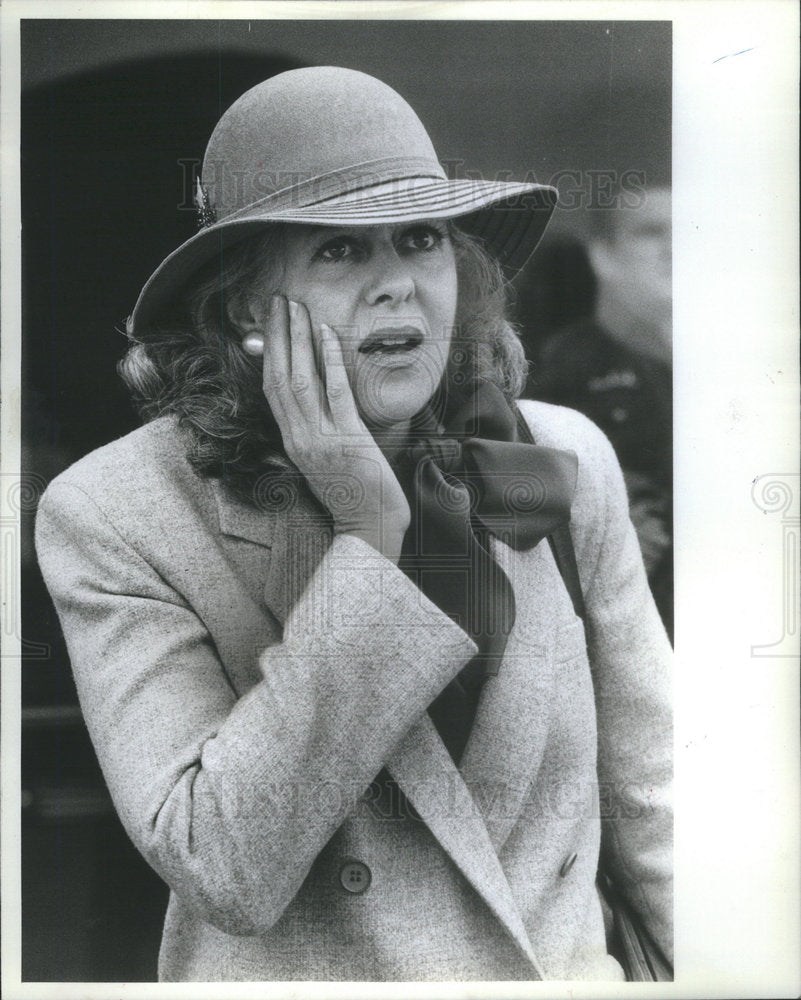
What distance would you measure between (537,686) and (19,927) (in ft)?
5.14

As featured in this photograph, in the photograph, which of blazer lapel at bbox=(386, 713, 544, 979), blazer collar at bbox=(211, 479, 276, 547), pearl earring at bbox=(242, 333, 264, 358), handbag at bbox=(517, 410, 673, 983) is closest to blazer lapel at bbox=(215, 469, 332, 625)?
blazer collar at bbox=(211, 479, 276, 547)

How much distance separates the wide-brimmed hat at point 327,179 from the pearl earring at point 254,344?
0.23 meters

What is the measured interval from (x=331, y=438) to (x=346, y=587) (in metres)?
0.37

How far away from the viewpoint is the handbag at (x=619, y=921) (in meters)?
2.83

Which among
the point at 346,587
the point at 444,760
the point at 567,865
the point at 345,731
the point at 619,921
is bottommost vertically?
the point at 619,921

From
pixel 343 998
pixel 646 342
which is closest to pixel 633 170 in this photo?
pixel 646 342

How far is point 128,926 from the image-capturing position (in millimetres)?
2814

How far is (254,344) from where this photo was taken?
269cm

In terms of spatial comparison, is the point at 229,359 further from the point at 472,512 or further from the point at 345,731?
the point at 345,731

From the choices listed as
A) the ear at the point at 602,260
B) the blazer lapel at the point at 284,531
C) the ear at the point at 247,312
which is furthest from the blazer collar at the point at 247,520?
the ear at the point at 602,260

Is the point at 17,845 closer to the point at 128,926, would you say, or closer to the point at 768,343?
the point at 128,926

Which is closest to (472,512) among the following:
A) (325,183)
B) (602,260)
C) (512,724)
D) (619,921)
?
(512,724)

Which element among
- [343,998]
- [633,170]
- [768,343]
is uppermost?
[633,170]

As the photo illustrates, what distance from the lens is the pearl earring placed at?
269 centimetres
